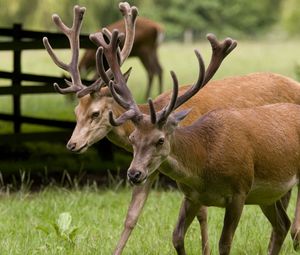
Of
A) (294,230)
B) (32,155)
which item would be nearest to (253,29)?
(32,155)

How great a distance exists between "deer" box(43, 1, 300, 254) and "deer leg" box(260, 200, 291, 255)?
434mm

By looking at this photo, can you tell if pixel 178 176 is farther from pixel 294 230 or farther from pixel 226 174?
pixel 294 230

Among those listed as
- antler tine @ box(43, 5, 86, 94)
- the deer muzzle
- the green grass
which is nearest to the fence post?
the green grass

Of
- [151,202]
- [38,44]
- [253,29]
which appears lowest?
[253,29]

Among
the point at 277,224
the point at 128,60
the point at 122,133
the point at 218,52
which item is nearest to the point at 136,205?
the point at 122,133

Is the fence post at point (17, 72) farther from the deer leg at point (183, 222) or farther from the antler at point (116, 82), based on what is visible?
the deer leg at point (183, 222)

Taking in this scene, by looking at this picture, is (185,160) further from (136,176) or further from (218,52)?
(218,52)

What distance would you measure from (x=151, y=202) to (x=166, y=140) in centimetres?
322

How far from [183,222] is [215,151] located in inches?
24.8

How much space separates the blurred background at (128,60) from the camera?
36.1ft

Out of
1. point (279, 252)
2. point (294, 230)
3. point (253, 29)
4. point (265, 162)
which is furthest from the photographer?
point (253, 29)

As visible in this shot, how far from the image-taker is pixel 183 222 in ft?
20.0

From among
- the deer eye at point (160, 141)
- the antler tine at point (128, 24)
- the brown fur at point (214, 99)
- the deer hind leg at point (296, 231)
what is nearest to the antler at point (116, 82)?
the deer eye at point (160, 141)

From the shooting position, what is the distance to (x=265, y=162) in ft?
19.2
